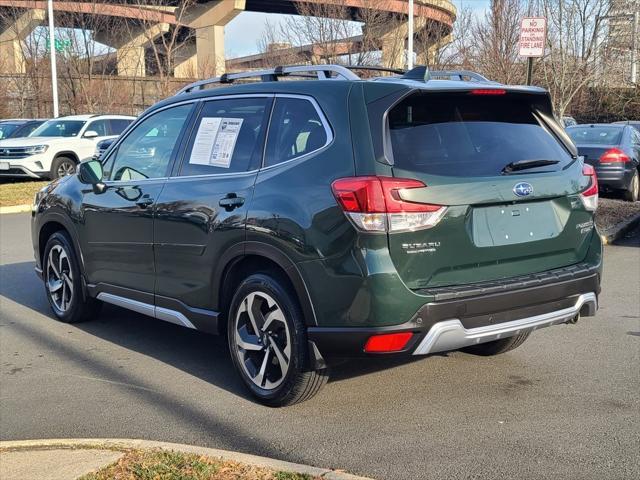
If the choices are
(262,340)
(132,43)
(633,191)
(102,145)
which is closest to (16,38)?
(132,43)

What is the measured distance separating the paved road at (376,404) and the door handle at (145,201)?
1.18 m

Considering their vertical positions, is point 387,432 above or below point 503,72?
below

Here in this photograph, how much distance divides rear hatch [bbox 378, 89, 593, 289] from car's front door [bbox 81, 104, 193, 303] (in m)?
1.96

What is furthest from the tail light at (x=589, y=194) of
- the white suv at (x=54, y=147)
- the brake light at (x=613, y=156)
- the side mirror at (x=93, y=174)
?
the white suv at (x=54, y=147)

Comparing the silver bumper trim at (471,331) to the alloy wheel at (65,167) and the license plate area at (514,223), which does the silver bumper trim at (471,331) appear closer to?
the license plate area at (514,223)

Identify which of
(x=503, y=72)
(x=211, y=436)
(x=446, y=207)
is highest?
(x=503, y=72)

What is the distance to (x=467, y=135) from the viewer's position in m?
4.25

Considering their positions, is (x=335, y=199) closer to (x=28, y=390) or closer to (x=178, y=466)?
(x=178, y=466)

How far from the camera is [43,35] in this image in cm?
3091

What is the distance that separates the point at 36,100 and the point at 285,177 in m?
31.7

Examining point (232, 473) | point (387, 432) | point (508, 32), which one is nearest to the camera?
point (232, 473)

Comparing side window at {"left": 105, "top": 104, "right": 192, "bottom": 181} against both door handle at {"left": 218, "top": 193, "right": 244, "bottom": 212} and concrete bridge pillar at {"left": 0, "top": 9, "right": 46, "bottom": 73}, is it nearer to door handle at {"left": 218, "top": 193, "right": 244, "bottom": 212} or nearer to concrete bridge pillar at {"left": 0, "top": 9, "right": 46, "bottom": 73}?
door handle at {"left": 218, "top": 193, "right": 244, "bottom": 212}

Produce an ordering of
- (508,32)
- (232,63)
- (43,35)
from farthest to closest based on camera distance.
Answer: (232,63) → (43,35) → (508,32)

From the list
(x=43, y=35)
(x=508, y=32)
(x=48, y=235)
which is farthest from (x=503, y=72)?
(x=43, y=35)
